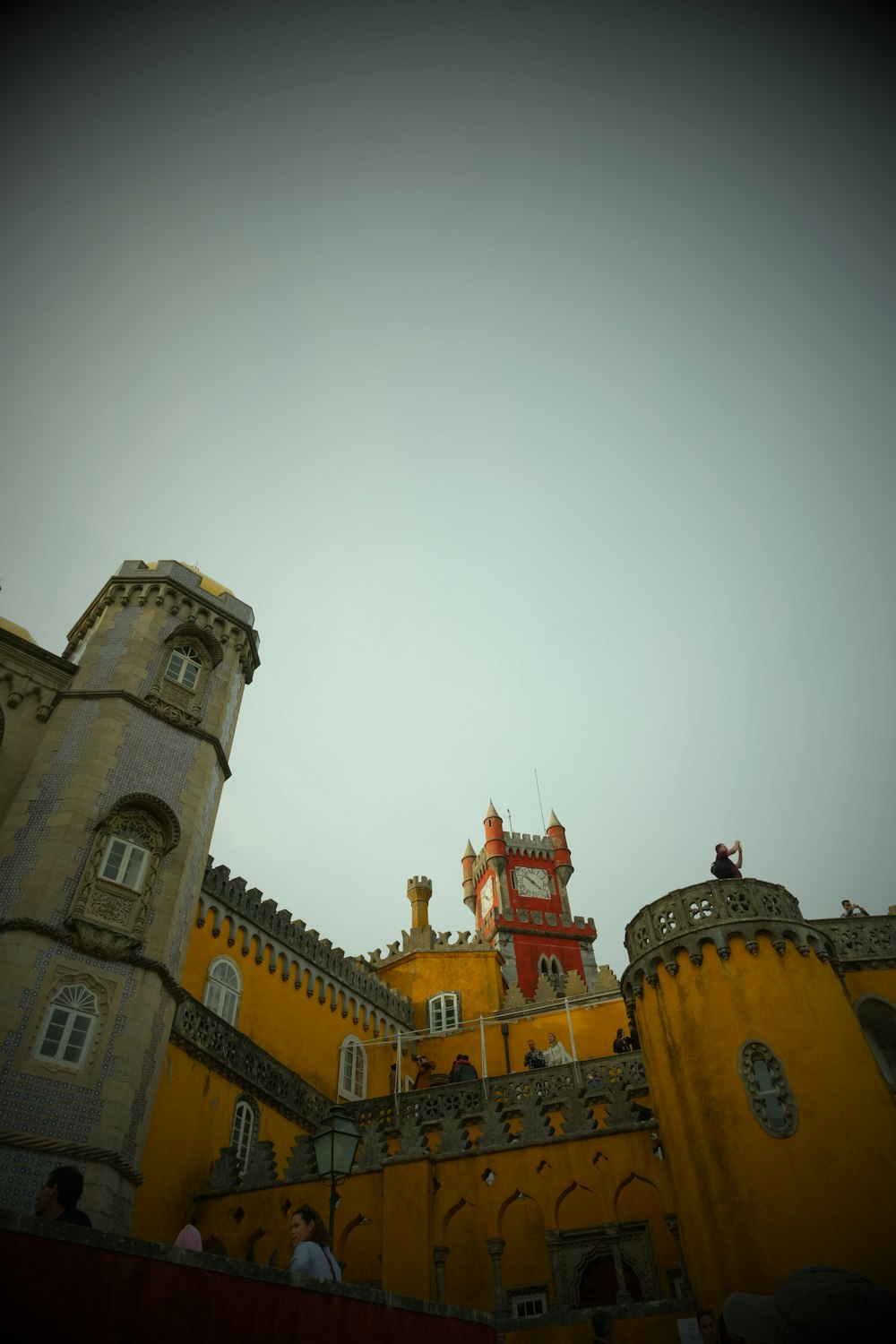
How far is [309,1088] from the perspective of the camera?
73.7 ft

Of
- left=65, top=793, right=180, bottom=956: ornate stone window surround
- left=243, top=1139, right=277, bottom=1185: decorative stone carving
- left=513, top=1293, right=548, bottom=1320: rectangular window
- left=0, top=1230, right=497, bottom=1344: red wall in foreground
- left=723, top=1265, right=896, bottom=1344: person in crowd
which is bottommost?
left=723, top=1265, right=896, bottom=1344: person in crowd

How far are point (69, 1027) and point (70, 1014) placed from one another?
23 cm

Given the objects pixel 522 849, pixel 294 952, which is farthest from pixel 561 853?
pixel 294 952

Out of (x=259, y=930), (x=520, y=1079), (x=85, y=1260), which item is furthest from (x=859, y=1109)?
(x=259, y=930)

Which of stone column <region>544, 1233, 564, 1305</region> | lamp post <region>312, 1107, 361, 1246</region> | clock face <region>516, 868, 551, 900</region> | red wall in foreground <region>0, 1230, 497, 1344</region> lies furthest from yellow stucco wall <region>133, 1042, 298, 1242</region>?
clock face <region>516, 868, 551, 900</region>

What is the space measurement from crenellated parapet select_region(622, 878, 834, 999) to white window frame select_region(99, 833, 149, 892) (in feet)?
33.8

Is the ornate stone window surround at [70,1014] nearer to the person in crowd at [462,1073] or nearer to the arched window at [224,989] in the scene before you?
the arched window at [224,989]

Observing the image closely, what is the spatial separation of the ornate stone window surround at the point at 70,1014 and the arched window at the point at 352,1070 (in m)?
12.7

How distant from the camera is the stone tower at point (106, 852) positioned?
1352 centimetres

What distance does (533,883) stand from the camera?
5381cm

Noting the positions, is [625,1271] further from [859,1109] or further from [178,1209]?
[178,1209]

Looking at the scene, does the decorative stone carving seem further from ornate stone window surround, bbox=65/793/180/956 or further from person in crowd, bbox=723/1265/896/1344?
person in crowd, bbox=723/1265/896/1344

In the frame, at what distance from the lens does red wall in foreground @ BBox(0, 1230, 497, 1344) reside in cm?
596

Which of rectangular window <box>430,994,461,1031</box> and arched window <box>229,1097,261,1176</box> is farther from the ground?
rectangular window <box>430,994,461,1031</box>
